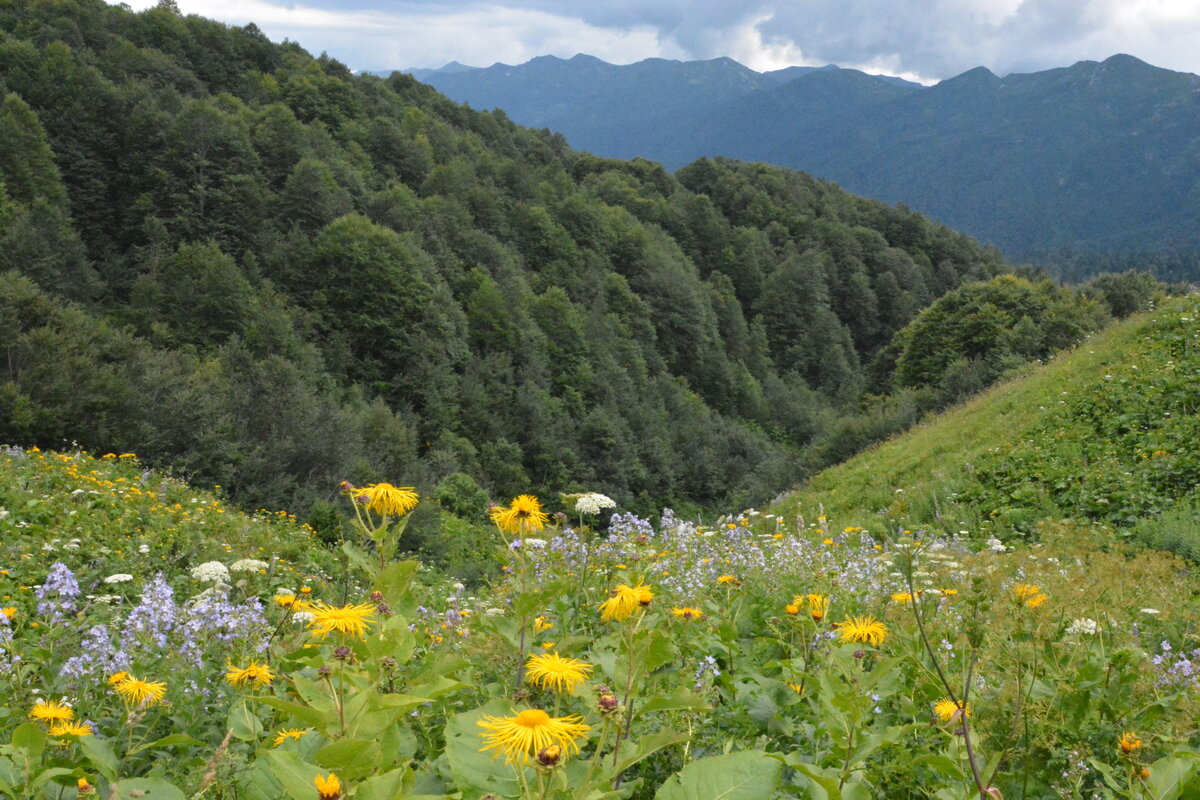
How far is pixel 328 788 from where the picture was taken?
106cm

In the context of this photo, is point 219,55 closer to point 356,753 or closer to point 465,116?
point 465,116

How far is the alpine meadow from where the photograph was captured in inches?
68.3

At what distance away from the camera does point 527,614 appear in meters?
1.90

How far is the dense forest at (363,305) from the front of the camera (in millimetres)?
17672

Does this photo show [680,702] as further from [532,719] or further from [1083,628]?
[1083,628]

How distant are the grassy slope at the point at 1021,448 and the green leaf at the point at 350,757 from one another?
7815 millimetres

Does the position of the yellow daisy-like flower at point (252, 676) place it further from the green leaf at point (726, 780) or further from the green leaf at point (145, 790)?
the green leaf at point (726, 780)

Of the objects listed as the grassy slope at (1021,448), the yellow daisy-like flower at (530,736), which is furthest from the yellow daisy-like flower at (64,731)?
the grassy slope at (1021,448)

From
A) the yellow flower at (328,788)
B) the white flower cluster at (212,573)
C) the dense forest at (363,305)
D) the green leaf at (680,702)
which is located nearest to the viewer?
the yellow flower at (328,788)

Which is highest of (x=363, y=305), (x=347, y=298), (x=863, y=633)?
(x=863, y=633)

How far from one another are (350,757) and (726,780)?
63cm

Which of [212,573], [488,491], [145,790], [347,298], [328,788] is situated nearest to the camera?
[328,788]

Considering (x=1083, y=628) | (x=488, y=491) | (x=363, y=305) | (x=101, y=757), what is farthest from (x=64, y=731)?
(x=363, y=305)

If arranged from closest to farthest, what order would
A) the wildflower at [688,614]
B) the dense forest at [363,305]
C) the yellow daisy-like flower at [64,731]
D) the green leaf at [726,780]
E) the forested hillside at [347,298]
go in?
the green leaf at [726,780] < the yellow daisy-like flower at [64,731] < the wildflower at [688,614] < the forested hillside at [347,298] < the dense forest at [363,305]
